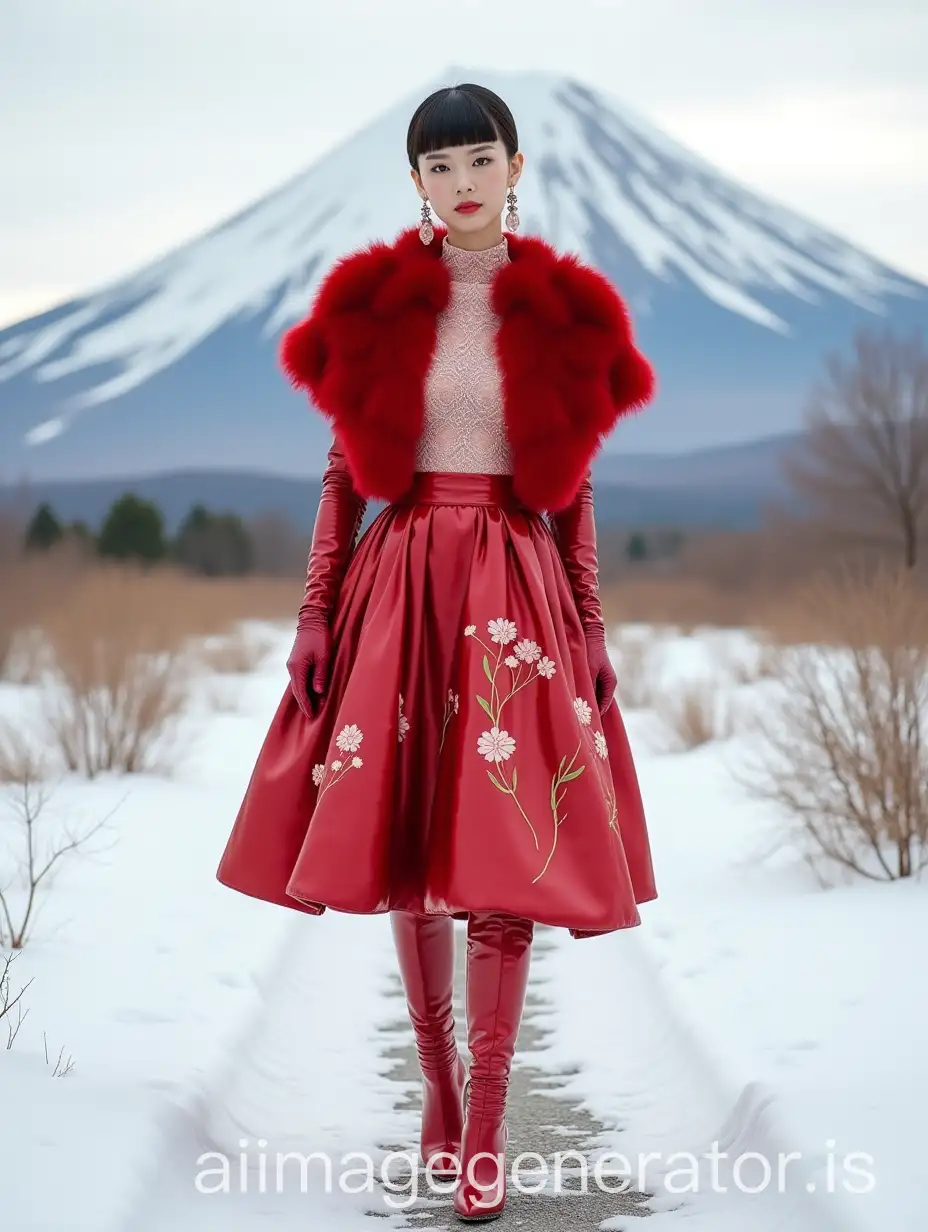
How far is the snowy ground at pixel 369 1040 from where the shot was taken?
6.97ft

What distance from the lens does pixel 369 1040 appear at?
128 inches

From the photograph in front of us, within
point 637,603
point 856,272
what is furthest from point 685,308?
point 637,603

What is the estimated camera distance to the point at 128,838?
4.94 metres

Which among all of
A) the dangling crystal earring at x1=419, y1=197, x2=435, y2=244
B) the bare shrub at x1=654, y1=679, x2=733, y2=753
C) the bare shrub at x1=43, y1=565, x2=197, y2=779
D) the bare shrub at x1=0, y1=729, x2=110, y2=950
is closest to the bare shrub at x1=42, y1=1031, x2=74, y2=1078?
the bare shrub at x1=0, y1=729, x2=110, y2=950

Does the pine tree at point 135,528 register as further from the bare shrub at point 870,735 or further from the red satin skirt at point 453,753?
the red satin skirt at point 453,753

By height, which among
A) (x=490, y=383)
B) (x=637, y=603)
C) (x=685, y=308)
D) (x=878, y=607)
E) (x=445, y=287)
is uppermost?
(x=685, y=308)

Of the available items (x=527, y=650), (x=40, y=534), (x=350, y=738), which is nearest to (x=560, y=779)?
(x=527, y=650)

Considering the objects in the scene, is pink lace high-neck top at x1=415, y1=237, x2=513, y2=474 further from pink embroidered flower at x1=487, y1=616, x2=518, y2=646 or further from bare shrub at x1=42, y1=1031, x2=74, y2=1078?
bare shrub at x1=42, y1=1031, x2=74, y2=1078

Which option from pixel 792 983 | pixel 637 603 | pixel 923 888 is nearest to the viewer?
pixel 792 983

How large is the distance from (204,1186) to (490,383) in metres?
1.41

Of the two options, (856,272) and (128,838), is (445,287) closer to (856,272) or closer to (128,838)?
(128,838)

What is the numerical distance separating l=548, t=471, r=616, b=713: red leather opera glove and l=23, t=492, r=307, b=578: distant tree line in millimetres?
14448

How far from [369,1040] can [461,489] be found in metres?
1.44

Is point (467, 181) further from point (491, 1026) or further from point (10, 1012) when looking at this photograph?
point (10, 1012)
